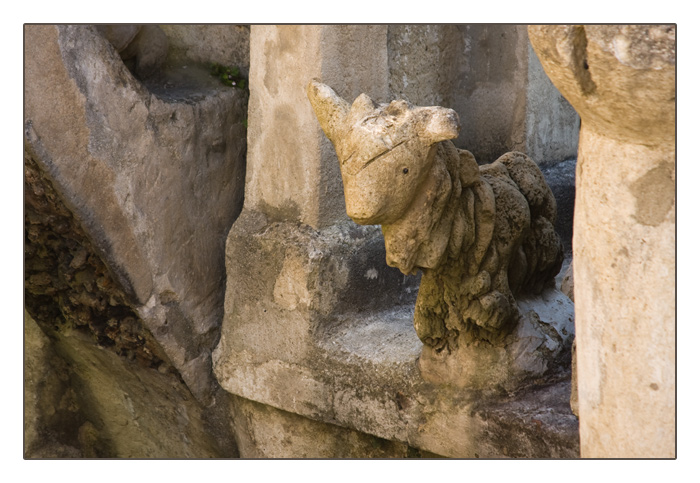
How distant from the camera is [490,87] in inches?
152

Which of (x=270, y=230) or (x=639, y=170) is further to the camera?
(x=270, y=230)

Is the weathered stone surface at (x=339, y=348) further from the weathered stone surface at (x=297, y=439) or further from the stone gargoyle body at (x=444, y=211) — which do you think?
the stone gargoyle body at (x=444, y=211)

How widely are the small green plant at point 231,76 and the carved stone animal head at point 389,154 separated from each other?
1.29 m

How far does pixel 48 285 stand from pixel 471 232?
1829mm

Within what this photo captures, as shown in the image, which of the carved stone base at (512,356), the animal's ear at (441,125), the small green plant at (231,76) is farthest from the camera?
the small green plant at (231,76)

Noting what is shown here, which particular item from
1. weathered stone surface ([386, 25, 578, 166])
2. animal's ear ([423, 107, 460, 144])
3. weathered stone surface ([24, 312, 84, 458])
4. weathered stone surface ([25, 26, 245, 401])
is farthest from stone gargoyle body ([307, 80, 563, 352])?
weathered stone surface ([24, 312, 84, 458])

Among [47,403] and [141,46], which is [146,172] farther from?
[47,403]

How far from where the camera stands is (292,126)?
3.40 metres

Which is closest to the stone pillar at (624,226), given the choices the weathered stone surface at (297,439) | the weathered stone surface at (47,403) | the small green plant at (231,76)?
the weathered stone surface at (297,439)

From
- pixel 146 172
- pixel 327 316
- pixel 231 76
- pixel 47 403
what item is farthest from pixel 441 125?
pixel 47 403

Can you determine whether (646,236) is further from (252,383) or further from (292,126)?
(252,383)

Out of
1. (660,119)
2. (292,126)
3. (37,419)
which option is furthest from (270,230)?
(660,119)

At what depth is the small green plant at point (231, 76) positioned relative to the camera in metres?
3.82

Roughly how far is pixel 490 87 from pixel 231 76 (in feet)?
3.33
